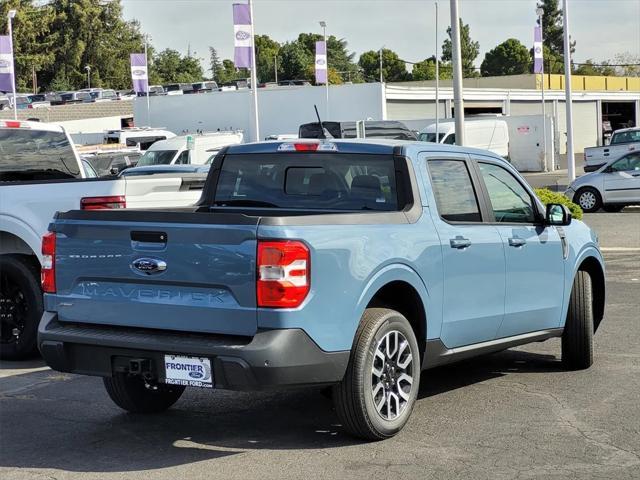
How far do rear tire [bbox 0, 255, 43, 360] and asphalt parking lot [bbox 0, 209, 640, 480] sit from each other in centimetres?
34

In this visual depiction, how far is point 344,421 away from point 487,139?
40645 mm

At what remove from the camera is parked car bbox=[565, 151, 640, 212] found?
25.8 metres

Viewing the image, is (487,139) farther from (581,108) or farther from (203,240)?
(203,240)

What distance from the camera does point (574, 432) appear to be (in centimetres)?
639

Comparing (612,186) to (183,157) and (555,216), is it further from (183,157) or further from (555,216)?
(555,216)

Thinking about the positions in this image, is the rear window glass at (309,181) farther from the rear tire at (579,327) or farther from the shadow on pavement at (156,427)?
the rear tire at (579,327)

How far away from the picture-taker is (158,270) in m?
5.82

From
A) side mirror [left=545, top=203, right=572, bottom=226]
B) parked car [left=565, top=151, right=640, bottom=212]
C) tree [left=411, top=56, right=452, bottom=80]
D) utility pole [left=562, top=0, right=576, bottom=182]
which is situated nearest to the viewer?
side mirror [left=545, top=203, right=572, bottom=226]

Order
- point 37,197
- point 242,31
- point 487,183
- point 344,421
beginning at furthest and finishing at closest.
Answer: point 242,31, point 37,197, point 487,183, point 344,421

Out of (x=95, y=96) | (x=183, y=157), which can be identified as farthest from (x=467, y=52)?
(x=183, y=157)

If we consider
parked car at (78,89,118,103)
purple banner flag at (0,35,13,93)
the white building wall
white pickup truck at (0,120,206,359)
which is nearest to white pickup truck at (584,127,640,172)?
the white building wall

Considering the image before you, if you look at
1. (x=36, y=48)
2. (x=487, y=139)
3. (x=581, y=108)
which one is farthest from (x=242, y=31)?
(x=36, y=48)

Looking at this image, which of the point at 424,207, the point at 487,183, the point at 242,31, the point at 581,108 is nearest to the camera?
the point at 424,207

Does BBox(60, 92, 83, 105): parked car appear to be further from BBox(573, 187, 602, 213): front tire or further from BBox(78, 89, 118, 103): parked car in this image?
BBox(573, 187, 602, 213): front tire
